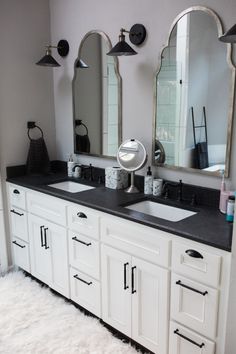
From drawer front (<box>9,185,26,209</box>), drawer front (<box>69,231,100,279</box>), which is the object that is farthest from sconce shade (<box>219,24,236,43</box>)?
drawer front (<box>9,185,26,209</box>)

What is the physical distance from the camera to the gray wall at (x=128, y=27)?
2.06 meters

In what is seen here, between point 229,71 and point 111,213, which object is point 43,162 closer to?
point 111,213

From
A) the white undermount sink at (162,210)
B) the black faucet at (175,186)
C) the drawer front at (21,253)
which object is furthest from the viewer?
the drawer front at (21,253)

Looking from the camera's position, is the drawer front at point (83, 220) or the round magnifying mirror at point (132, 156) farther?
the round magnifying mirror at point (132, 156)

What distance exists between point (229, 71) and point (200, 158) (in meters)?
0.53

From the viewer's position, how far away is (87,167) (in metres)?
2.79

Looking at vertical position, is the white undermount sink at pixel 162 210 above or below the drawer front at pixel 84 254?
above

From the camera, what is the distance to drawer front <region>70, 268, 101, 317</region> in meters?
2.15

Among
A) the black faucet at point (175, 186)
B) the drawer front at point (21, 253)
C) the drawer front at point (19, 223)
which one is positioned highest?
the black faucet at point (175, 186)

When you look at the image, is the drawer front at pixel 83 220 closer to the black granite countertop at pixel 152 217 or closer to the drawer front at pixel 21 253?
the black granite countertop at pixel 152 217

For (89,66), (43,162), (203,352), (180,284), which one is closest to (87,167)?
(43,162)

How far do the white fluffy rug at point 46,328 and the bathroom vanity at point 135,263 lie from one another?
9 cm

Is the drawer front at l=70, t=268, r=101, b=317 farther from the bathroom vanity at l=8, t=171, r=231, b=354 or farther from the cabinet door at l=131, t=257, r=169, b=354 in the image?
the cabinet door at l=131, t=257, r=169, b=354

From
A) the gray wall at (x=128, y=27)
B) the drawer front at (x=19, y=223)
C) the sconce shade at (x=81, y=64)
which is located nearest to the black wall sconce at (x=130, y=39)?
the gray wall at (x=128, y=27)
